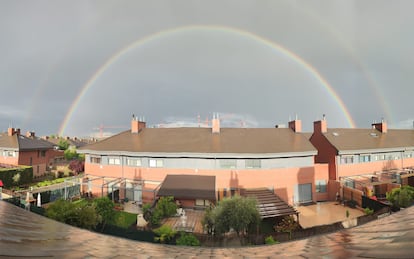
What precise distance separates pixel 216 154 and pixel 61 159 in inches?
1994

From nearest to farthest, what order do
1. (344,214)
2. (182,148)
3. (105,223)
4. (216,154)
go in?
1. (105,223)
2. (344,214)
3. (216,154)
4. (182,148)

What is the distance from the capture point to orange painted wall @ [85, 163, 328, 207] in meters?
23.3

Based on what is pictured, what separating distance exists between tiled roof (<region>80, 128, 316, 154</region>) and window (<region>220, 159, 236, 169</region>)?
97 cm

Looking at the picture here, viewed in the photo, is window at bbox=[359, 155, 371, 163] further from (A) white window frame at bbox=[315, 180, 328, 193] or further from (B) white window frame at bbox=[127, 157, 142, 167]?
(B) white window frame at bbox=[127, 157, 142, 167]

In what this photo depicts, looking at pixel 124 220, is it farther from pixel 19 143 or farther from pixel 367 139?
pixel 19 143

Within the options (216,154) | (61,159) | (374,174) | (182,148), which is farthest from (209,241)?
(61,159)

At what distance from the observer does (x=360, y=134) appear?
111 feet

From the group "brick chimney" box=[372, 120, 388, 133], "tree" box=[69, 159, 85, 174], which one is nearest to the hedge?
"tree" box=[69, 159, 85, 174]

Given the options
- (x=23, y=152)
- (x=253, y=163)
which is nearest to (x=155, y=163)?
(x=253, y=163)

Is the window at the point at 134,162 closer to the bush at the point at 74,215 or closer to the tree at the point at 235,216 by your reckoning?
the bush at the point at 74,215

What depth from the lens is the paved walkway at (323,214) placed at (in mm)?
19812

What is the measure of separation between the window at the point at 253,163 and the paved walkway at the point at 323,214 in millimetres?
6270

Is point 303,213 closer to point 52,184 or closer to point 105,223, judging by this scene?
point 105,223

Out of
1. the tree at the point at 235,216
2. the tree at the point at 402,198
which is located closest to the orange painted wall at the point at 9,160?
the tree at the point at 235,216
